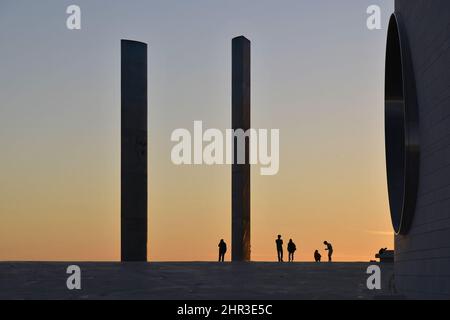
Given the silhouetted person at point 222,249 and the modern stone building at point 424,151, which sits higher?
the modern stone building at point 424,151

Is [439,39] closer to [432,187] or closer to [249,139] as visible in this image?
[432,187]

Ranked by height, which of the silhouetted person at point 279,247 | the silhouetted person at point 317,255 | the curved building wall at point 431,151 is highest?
the curved building wall at point 431,151

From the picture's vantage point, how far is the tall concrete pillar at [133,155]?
2930 cm

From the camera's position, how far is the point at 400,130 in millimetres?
18094

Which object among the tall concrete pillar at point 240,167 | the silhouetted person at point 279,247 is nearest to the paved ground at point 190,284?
the silhouetted person at point 279,247

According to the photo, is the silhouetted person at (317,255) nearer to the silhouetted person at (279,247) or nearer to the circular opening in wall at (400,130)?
the silhouetted person at (279,247)

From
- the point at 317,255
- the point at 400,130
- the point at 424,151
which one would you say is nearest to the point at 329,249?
the point at 317,255

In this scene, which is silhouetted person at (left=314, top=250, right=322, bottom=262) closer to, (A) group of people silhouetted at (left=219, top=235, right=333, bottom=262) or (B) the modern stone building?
(A) group of people silhouetted at (left=219, top=235, right=333, bottom=262)

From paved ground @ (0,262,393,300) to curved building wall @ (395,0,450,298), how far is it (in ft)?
3.45

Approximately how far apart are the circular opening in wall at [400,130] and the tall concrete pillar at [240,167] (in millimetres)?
16606

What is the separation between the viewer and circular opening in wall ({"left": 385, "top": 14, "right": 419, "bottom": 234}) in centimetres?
1330

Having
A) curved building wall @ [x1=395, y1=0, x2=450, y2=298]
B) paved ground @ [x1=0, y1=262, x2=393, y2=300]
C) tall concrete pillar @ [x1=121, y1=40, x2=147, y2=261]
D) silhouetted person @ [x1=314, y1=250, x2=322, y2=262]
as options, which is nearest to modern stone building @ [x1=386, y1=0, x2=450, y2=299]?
curved building wall @ [x1=395, y1=0, x2=450, y2=298]

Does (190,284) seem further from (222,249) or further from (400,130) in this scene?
(222,249)
